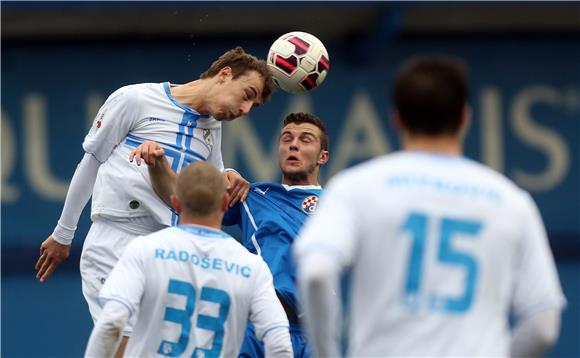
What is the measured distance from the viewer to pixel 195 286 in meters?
5.16

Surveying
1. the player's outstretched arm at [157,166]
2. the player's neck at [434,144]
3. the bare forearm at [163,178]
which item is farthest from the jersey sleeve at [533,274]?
the bare forearm at [163,178]

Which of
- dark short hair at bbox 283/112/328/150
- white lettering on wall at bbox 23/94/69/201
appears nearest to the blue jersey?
dark short hair at bbox 283/112/328/150

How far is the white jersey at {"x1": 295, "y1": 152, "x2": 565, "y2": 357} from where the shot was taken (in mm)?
3916

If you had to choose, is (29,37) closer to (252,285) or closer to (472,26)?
(472,26)

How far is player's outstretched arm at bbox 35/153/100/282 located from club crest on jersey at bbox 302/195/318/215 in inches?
46.1

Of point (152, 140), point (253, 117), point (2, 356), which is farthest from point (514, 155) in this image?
point (152, 140)

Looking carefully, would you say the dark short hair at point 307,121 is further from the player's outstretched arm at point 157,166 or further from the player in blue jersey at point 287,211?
the player's outstretched arm at point 157,166

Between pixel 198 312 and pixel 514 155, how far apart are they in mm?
11112

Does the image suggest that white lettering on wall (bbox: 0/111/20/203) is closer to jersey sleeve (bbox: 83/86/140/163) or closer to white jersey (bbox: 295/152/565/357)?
jersey sleeve (bbox: 83/86/140/163)

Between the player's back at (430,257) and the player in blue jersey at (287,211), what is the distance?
2.97 m

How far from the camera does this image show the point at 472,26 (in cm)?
1628

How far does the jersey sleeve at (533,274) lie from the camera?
4.02 m

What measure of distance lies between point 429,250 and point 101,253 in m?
3.18

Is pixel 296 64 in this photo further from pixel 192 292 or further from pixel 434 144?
pixel 434 144
